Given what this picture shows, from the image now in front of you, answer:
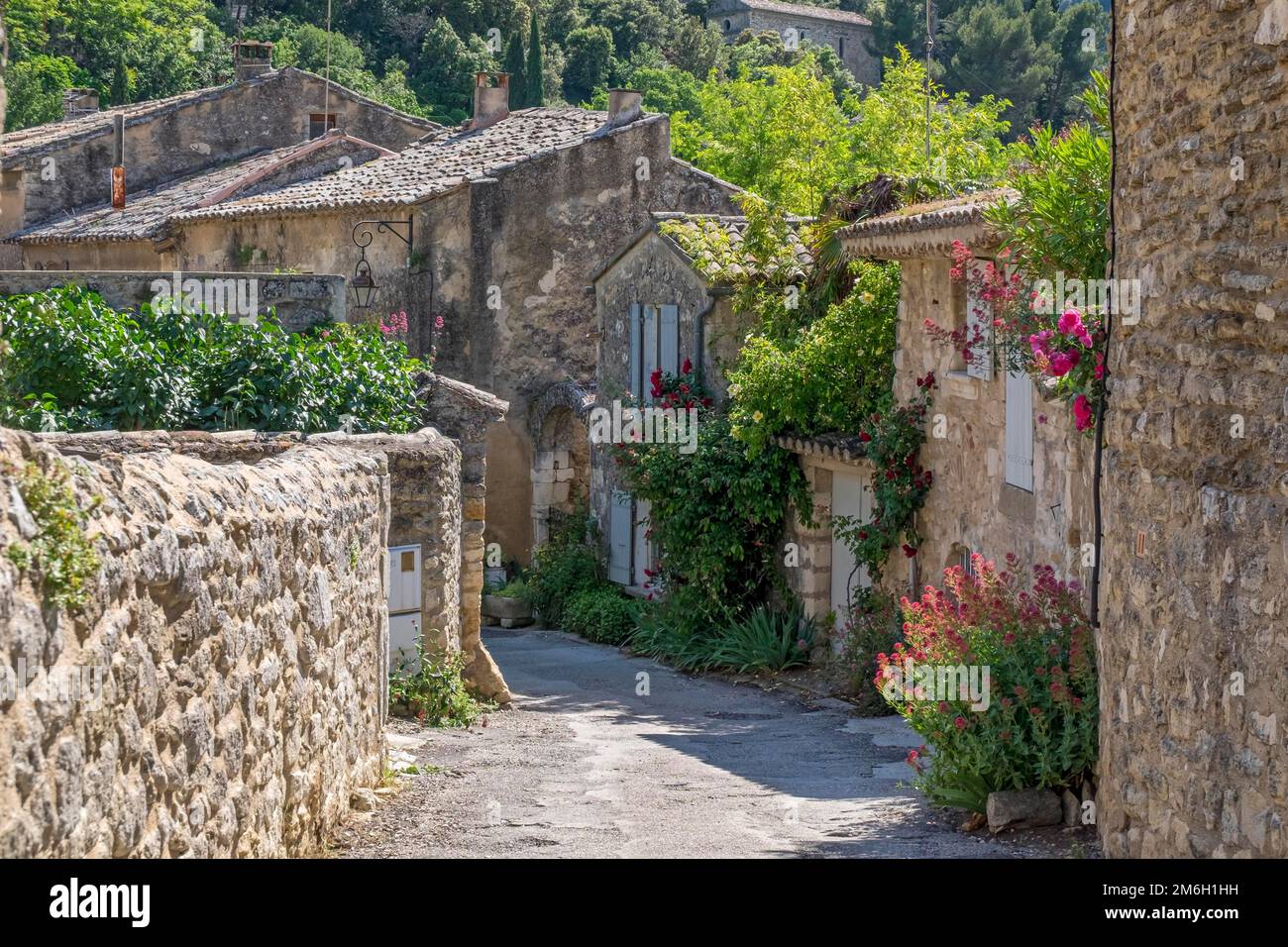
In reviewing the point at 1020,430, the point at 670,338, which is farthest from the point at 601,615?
the point at 1020,430

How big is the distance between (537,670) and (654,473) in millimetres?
2504

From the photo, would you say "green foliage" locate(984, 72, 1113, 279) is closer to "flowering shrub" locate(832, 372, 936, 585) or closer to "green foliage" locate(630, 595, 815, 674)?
"flowering shrub" locate(832, 372, 936, 585)

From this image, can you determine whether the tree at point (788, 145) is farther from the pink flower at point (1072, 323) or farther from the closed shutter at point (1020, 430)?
the pink flower at point (1072, 323)

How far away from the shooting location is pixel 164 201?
85.0 ft

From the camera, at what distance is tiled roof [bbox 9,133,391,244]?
24.5 m

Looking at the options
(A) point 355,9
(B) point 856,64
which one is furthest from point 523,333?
(B) point 856,64

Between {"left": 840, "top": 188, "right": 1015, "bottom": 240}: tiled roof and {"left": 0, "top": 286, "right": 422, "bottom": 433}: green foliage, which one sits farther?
{"left": 840, "top": 188, "right": 1015, "bottom": 240}: tiled roof

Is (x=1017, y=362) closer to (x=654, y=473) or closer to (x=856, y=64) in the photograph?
(x=654, y=473)

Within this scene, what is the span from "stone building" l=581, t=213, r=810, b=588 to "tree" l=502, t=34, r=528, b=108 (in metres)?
21.3

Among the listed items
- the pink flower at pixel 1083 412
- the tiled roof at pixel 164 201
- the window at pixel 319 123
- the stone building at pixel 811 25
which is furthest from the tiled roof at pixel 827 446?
the stone building at pixel 811 25

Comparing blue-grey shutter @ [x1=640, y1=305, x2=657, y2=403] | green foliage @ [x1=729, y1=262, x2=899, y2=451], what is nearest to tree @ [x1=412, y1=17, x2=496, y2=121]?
blue-grey shutter @ [x1=640, y1=305, x2=657, y2=403]

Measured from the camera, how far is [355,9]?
47125 millimetres

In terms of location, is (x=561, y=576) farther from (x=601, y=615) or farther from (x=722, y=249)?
(x=722, y=249)

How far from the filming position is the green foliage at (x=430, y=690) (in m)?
11.0
